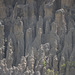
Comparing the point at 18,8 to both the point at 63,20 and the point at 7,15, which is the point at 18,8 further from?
the point at 63,20

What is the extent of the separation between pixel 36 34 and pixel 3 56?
2388 mm

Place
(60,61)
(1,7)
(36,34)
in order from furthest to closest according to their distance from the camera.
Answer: (1,7), (36,34), (60,61)

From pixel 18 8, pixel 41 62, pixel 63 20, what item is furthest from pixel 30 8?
pixel 41 62

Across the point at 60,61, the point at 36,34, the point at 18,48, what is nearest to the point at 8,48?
the point at 18,48

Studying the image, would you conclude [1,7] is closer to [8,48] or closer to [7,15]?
[7,15]

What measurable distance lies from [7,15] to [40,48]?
3682mm

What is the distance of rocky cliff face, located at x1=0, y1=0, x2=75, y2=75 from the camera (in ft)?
58.3

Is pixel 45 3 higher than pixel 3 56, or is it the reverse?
pixel 45 3

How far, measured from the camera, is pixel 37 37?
1870cm

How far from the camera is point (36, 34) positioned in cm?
1912

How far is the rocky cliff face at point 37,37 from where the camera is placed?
17.8 meters

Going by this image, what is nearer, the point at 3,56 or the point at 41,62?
the point at 41,62

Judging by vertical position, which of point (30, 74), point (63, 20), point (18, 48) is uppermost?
point (63, 20)

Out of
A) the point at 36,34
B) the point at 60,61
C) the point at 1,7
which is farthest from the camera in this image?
the point at 1,7
